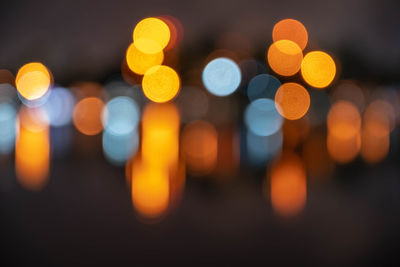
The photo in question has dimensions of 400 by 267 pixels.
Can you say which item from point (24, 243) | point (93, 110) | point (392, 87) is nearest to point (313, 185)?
point (24, 243)

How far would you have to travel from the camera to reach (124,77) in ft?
64.0

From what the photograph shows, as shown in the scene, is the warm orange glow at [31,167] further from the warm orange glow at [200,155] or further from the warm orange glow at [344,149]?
the warm orange glow at [344,149]

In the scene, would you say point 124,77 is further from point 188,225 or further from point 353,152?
point 188,225

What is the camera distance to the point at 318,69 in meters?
18.4

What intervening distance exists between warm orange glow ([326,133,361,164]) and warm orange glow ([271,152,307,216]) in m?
0.44

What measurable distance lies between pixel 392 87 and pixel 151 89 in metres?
9.24

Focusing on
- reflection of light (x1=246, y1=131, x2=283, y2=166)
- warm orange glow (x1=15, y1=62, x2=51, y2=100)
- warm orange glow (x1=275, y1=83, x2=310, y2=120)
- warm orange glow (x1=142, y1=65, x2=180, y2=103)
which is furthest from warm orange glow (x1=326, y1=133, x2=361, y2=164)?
warm orange glow (x1=15, y1=62, x2=51, y2=100)

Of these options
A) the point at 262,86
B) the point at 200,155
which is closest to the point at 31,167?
the point at 200,155

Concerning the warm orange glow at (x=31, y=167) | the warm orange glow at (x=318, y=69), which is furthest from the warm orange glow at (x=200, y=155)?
the warm orange glow at (x=318, y=69)

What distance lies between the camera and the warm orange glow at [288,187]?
2.74m

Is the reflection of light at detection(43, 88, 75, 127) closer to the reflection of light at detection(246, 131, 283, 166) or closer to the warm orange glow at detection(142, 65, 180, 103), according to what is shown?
the warm orange glow at detection(142, 65, 180, 103)

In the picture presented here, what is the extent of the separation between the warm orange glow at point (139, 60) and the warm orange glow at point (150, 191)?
1698 centimetres

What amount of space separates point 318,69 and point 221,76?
3401 millimetres

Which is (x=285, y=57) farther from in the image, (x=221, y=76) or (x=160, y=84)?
(x=160, y=84)
